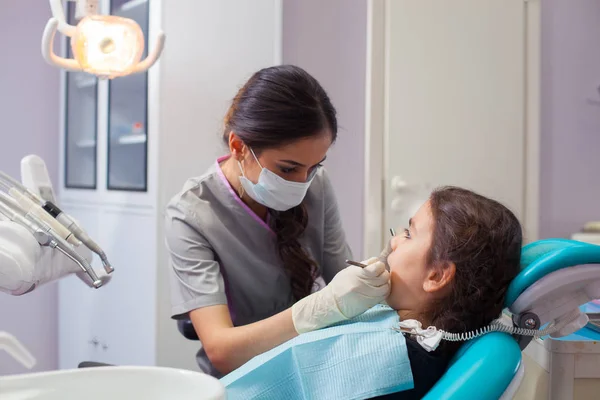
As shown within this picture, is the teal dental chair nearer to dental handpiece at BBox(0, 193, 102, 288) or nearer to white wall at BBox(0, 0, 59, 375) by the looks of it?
dental handpiece at BBox(0, 193, 102, 288)

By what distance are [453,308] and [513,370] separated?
0.72ft

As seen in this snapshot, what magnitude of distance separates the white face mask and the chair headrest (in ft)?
1.86

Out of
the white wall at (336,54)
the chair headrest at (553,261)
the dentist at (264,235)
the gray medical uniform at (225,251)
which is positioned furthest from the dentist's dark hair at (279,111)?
the white wall at (336,54)

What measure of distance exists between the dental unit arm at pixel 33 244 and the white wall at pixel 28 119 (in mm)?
2085

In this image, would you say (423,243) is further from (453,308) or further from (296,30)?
(296,30)

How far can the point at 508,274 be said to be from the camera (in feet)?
A: 3.57

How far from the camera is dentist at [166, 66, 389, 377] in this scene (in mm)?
1272

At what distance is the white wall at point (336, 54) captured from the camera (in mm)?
2861

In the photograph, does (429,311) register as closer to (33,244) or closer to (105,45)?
Answer: (33,244)

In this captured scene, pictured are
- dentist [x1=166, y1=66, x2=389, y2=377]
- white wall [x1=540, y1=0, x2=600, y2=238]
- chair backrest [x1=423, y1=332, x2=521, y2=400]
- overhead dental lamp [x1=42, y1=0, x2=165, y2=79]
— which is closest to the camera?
chair backrest [x1=423, y1=332, x2=521, y2=400]

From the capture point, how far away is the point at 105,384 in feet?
3.00

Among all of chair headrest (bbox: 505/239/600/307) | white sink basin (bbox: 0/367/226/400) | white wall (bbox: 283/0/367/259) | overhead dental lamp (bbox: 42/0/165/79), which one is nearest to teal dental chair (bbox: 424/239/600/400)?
chair headrest (bbox: 505/239/600/307)

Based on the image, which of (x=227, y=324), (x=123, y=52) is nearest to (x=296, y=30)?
(x=123, y=52)

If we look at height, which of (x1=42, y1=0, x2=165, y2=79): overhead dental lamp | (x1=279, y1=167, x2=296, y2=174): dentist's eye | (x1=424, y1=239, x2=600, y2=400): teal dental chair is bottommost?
(x1=424, y1=239, x2=600, y2=400): teal dental chair
